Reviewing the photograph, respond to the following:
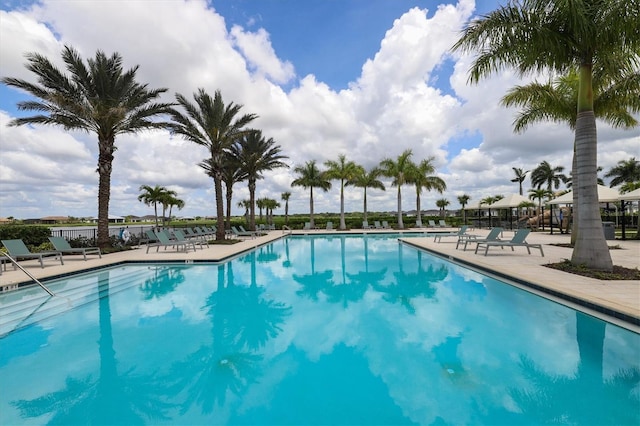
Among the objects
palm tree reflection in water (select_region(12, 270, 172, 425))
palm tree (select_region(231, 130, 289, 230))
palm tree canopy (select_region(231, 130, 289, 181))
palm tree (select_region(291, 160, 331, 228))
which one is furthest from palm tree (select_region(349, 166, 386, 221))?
palm tree reflection in water (select_region(12, 270, 172, 425))

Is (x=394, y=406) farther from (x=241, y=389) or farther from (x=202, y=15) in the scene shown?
(x=202, y=15)

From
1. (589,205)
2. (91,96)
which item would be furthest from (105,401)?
(91,96)

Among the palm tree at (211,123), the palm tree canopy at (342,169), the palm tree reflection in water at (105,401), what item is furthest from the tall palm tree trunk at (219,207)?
the palm tree reflection in water at (105,401)

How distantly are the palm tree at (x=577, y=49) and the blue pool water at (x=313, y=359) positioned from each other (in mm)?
2799

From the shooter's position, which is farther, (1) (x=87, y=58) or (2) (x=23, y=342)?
(1) (x=87, y=58)

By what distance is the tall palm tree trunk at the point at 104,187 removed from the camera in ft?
46.4

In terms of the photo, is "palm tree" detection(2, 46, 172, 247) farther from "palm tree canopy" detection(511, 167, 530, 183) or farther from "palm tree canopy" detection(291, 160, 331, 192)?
"palm tree canopy" detection(511, 167, 530, 183)

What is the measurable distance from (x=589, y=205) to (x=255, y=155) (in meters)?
20.3

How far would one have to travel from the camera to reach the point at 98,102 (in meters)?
13.3

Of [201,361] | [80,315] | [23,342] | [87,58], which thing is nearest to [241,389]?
[201,361]

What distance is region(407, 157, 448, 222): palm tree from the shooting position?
30.5 meters

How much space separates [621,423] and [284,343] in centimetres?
382

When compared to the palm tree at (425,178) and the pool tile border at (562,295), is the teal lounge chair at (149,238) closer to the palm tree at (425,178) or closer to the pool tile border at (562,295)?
the pool tile border at (562,295)

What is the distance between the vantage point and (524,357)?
160 inches
